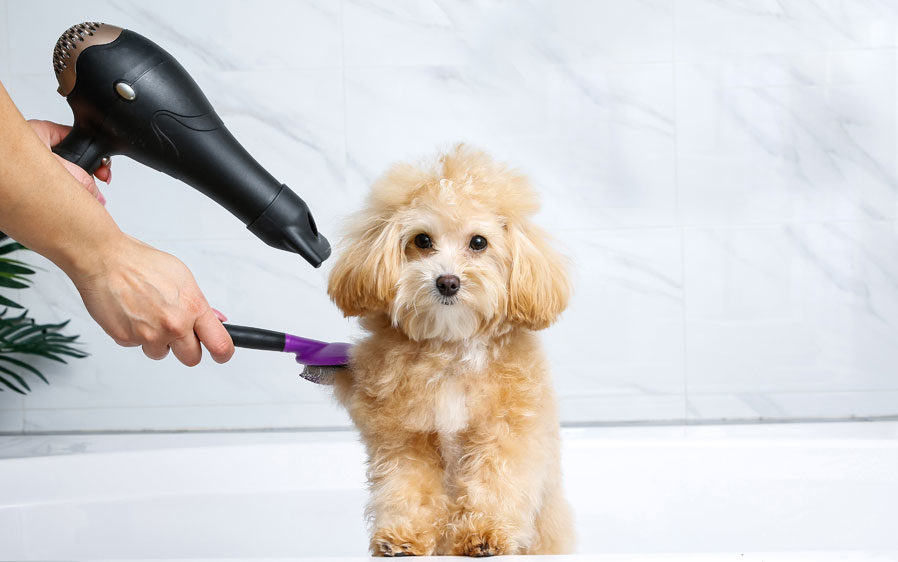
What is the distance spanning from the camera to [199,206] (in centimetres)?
268

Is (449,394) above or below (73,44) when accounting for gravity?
below

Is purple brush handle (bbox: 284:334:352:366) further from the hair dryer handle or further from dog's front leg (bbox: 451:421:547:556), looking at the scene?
the hair dryer handle

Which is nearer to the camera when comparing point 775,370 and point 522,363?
point 522,363

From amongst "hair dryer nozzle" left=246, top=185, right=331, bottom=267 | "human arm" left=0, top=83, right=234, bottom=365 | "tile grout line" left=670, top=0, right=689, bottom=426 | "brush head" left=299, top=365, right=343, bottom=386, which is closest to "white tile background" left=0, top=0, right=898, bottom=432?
"tile grout line" left=670, top=0, right=689, bottom=426

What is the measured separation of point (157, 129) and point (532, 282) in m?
0.57

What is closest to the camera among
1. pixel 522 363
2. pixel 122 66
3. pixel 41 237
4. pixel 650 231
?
pixel 41 237

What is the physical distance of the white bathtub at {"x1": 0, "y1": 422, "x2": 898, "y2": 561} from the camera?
2031mm

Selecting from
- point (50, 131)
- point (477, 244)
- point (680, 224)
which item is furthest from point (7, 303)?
point (680, 224)

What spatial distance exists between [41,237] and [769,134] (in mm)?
2247

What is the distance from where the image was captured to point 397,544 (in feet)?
3.87

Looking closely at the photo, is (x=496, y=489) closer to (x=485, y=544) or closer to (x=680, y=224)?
(x=485, y=544)

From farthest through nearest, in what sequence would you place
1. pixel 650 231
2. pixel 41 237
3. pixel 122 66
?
pixel 650 231 < pixel 122 66 < pixel 41 237

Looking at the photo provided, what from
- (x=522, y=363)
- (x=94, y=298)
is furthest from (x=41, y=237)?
(x=522, y=363)

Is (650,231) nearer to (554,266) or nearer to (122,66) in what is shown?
(554,266)
